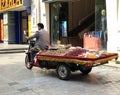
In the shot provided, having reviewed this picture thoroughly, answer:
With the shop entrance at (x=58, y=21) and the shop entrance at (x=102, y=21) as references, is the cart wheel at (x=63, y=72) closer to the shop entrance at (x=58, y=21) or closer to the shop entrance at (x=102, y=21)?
the shop entrance at (x=102, y=21)

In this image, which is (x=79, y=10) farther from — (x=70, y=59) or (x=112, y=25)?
(x=70, y=59)

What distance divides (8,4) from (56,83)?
18602mm

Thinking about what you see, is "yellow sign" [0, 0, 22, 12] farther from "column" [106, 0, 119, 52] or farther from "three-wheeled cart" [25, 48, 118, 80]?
"three-wheeled cart" [25, 48, 118, 80]

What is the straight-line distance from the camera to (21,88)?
8.96 m

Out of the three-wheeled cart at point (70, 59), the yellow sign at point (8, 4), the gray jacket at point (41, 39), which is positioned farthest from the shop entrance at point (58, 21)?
the three-wheeled cart at point (70, 59)

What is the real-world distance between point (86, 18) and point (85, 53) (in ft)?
41.5

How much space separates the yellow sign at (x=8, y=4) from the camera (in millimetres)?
24784

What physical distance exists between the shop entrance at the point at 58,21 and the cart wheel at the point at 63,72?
11273 mm

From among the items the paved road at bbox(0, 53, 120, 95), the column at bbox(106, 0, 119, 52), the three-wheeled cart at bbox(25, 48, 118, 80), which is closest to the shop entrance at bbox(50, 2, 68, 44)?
the column at bbox(106, 0, 119, 52)

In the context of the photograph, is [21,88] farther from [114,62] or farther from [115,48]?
[115,48]

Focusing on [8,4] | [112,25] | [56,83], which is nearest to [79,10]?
[8,4]

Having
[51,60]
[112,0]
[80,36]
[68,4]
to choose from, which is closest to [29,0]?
Answer: [68,4]

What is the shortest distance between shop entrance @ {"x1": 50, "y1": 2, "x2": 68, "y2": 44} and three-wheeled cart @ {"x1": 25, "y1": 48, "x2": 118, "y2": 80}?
34.7ft

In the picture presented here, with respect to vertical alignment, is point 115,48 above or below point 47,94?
above
